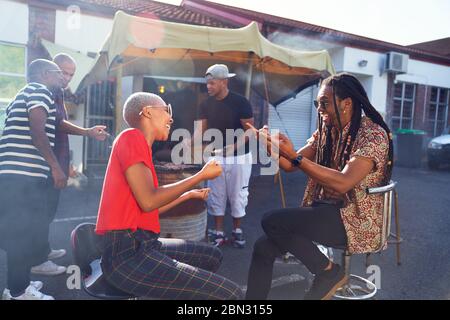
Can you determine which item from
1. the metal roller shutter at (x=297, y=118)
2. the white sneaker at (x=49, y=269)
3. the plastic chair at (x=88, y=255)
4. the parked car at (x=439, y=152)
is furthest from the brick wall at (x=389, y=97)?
the plastic chair at (x=88, y=255)

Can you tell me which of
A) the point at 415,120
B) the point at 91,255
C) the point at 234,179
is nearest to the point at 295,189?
the point at 234,179

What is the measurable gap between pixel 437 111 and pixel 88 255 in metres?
17.6

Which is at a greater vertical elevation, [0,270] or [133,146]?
[133,146]

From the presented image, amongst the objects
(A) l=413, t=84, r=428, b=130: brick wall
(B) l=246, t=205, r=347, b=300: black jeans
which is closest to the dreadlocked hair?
(B) l=246, t=205, r=347, b=300: black jeans

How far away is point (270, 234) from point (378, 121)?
102cm

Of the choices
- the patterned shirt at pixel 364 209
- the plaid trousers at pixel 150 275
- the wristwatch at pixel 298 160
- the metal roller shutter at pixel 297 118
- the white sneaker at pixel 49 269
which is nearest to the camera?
the plaid trousers at pixel 150 275

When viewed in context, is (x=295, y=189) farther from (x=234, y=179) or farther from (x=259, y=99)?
(x=234, y=179)

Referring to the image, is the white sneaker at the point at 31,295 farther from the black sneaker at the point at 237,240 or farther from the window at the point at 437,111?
the window at the point at 437,111

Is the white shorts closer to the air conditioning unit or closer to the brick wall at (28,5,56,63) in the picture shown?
the brick wall at (28,5,56,63)

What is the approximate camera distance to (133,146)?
1927 mm

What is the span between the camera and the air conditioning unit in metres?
13.8

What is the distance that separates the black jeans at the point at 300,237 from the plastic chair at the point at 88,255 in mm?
884

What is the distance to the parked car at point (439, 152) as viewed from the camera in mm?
11980

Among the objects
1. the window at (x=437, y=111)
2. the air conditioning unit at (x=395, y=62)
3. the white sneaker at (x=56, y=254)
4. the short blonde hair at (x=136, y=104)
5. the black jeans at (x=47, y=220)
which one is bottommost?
the white sneaker at (x=56, y=254)
